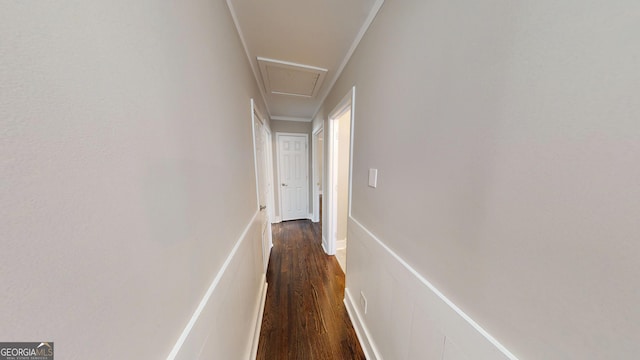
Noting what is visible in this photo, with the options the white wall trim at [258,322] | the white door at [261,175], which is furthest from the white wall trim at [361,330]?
the white door at [261,175]

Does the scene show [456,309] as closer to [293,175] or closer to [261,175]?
[261,175]

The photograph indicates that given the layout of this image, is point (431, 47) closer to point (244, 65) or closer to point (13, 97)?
point (13, 97)

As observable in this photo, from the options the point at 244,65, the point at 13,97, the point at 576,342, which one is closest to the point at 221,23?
A: the point at 244,65

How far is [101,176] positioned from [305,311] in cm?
189

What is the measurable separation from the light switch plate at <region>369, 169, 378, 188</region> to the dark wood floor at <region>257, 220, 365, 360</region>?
1261 mm

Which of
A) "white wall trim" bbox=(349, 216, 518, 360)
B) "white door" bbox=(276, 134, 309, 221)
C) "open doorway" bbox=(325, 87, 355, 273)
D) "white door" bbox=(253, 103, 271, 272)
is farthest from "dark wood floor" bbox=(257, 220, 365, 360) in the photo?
"white door" bbox=(276, 134, 309, 221)

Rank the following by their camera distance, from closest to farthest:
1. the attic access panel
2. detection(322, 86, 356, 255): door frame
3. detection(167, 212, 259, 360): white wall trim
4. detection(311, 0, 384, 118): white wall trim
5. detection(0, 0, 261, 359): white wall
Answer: detection(0, 0, 261, 359): white wall → detection(167, 212, 259, 360): white wall trim → detection(311, 0, 384, 118): white wall trim → the attic access panel → detection(322, 86, 356, 255): door frame

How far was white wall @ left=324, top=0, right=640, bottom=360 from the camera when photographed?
1.24 feet

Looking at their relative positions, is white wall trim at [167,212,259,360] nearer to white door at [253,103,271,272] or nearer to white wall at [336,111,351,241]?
white door at [253,103,271,272]

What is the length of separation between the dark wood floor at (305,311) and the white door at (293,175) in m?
1.21

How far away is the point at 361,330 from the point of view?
1467 mm

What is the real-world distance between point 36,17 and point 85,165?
0.22 metres

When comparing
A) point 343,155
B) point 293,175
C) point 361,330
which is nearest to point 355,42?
point 343,155

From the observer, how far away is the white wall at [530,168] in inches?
14.9
